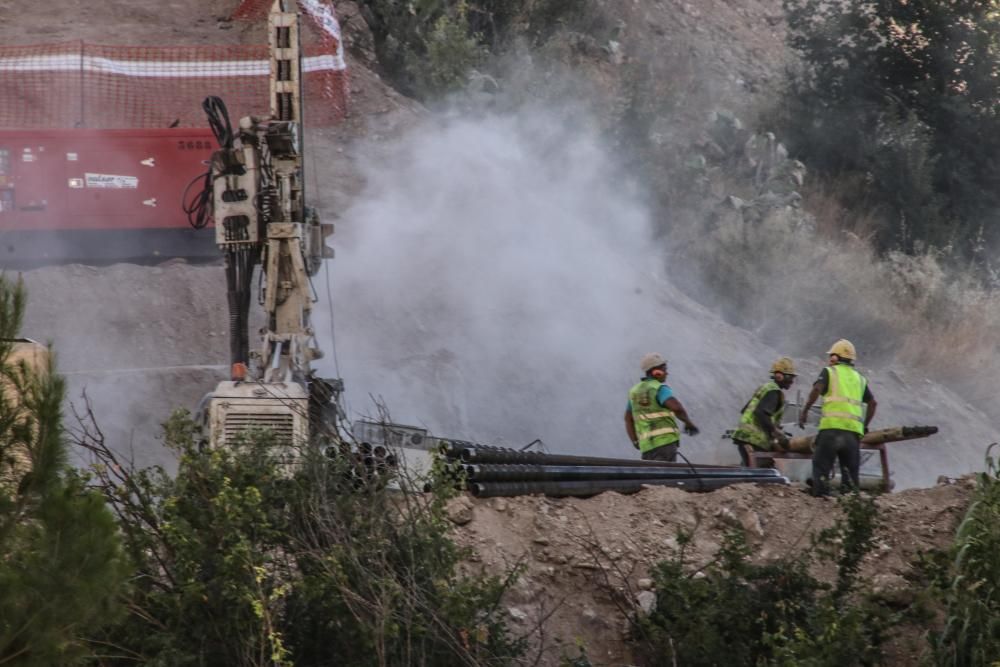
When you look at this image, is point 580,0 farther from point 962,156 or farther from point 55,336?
point 55,336

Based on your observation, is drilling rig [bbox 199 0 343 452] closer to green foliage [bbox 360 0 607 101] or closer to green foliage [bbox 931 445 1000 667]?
green foliage [bbox 931 445 1000 667]

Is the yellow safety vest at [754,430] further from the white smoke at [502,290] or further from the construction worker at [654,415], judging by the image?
the white smoke at [502,290]

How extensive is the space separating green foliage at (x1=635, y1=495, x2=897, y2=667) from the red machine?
1380 centimetres

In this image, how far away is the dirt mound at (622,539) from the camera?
959 cm

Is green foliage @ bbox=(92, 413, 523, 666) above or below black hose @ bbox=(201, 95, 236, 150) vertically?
below

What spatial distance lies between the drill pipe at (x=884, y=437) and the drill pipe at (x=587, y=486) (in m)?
1.02

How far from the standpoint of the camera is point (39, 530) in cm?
539

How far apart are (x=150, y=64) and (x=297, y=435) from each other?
56.9 feet

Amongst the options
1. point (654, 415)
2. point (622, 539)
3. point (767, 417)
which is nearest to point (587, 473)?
point (622, 539)

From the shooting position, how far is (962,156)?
110 ft

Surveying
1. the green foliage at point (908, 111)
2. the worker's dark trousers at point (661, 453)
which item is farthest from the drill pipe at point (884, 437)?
the green foliage at point (908, 111)

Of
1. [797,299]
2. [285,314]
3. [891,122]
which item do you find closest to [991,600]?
[285,314]

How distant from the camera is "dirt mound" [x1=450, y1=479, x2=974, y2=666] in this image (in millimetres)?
9586

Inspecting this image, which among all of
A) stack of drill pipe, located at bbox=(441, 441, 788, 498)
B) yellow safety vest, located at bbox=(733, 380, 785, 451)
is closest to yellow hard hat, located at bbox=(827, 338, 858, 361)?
yellow safety vest, located at bbox=(733, 380, 785, 451)
